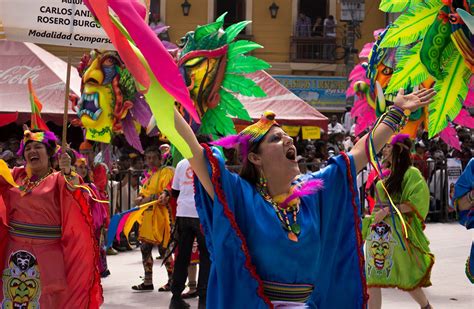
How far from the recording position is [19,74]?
50.6ft

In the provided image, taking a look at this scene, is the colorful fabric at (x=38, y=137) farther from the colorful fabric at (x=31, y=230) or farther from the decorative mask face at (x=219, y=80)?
the decorative mask face at (x=219, y=80)

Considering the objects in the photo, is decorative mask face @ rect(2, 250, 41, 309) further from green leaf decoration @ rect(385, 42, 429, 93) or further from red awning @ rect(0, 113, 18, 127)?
green leaf decoration @ rect(385, 42, 429, 93)

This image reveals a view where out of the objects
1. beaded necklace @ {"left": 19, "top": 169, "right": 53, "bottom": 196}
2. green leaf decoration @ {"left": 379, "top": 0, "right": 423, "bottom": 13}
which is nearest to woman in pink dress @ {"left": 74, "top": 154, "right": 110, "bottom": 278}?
beaded necklace @ {"left": 19, "top": 169, "right": 53, "bottom": 196}

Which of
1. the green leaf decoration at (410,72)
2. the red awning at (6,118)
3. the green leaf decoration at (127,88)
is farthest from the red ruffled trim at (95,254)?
the green leaf decoration at (127,88)

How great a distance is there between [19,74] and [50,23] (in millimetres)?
8211

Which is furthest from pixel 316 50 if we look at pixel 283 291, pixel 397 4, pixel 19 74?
pixel 283 291

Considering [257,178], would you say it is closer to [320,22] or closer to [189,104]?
[189,104]

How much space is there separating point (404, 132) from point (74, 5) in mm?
2963

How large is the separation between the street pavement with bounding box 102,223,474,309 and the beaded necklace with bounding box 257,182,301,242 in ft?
15.0

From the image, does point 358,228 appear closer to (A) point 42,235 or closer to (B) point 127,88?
(A) point 42,235

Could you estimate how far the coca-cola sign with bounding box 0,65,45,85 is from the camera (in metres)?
15.2

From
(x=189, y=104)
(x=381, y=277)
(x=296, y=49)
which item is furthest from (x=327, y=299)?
(x=296, y=49)

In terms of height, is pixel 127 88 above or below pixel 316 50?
below

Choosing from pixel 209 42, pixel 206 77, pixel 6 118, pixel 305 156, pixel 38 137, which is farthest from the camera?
pixel 305 156
